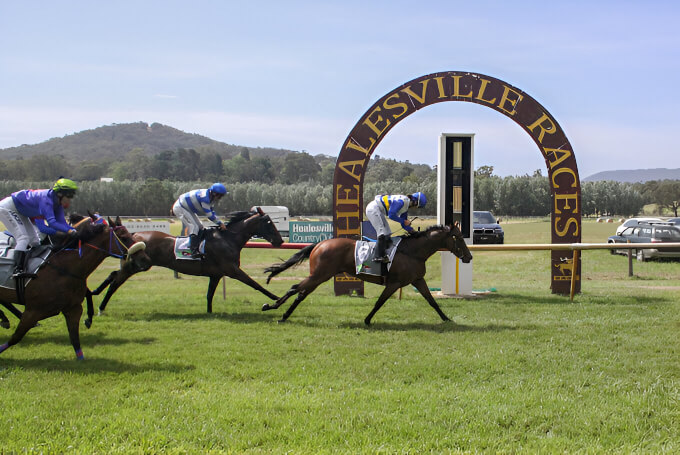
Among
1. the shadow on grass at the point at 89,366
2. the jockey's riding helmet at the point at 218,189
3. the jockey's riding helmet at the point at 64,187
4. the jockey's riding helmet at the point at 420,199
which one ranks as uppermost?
the jockey's riding helmet at the point at 218,189

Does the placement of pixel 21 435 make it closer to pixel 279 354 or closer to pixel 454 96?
pixel 279 354

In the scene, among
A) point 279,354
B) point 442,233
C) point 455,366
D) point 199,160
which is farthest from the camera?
point 199,160

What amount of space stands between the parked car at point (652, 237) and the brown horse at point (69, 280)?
18.3 metres

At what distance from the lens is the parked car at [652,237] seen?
19453 millimetres

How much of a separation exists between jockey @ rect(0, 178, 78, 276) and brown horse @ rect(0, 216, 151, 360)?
20 centimetres

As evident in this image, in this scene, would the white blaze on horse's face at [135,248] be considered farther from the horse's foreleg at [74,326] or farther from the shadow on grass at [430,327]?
the shadow on grass at [430,327]

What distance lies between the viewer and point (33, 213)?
20.7 ft

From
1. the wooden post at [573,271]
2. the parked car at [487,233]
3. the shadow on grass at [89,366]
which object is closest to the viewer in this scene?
the shadow on grass at [89,366]

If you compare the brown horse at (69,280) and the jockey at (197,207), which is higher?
the jockey at (197,207)

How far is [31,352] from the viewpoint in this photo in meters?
6.46

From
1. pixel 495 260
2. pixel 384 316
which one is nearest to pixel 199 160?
pixel 495 260

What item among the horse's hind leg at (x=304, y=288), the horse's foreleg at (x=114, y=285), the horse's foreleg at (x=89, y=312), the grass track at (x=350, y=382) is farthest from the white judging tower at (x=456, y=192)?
the horse's foreleg at (x=89, y=312)

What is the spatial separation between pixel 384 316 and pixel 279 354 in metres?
2.74

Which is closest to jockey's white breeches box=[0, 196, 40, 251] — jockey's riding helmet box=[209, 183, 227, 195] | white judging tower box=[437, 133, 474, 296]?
jockey's riding helmet box=[209, 183, 227, 195]
